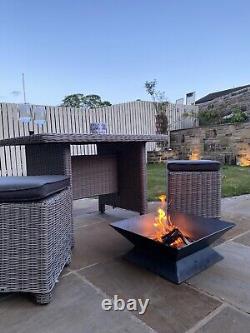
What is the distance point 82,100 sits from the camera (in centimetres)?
1764

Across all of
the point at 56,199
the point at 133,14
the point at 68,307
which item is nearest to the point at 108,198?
the point at 56,199

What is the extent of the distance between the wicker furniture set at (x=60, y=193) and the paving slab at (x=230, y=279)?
0.53m

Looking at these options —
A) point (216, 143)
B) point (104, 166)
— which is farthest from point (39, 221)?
point (216, 143)

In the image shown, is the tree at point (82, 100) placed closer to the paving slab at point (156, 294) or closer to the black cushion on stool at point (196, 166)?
the black cushion on stool at point (196, 166)

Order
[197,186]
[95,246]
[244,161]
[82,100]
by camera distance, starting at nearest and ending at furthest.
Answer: [95,246] → [197,186] → [244,161] → [82,100]

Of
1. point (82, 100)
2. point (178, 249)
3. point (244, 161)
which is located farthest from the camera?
point (82, 100)

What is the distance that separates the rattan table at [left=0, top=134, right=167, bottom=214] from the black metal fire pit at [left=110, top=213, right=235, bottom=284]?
0.62m

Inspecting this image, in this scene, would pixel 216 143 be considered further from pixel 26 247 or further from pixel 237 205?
pixel 26 247

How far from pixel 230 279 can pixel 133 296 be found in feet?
1.79

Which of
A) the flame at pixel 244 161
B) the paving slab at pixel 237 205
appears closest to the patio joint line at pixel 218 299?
the paving slab at pixel 237 205

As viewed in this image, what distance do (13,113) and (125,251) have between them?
5457 mm

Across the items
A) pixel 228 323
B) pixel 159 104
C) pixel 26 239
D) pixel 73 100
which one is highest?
pixel 73 100

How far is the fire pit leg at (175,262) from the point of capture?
1.47m

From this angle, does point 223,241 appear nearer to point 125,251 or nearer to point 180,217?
point 180,217
